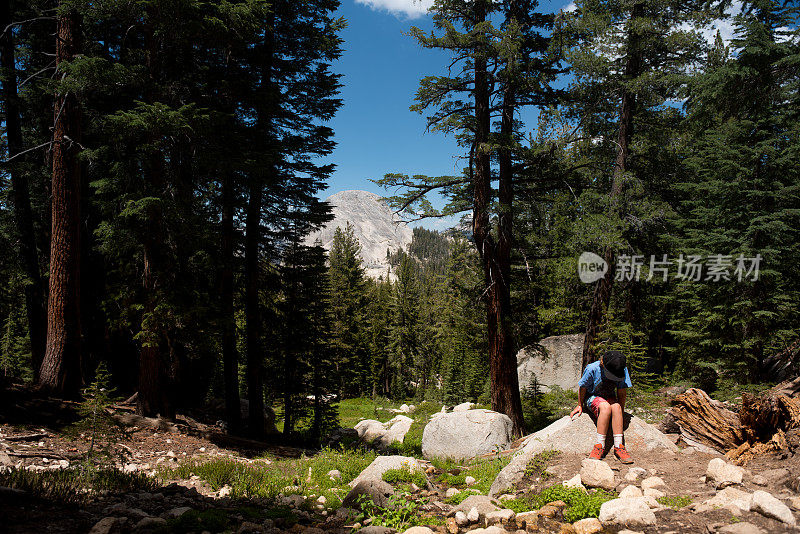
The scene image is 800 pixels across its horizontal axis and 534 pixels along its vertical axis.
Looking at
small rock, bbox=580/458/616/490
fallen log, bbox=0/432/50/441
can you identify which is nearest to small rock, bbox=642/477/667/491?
small rock, bbox=580/458/616/490

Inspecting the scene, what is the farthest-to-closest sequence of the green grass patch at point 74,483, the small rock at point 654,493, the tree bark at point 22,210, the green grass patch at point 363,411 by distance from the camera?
the green grass patch at point 363,411, the tree bark at point 22,210, the small rock at point 654,493, the green grass patch at point 74,483

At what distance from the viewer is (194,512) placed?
12.2 feet

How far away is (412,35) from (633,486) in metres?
8.32

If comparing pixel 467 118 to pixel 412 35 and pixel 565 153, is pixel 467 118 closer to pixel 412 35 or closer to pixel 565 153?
pixel 412 35

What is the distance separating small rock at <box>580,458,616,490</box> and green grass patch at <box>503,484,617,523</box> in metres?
0.11

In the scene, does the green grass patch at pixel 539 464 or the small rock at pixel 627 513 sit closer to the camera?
the small rock at pixel 627 513

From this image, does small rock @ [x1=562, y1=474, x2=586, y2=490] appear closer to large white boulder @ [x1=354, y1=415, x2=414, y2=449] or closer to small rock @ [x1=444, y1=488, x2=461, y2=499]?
small rock @ [x1=444, y1=488, x2=461, y2=499]

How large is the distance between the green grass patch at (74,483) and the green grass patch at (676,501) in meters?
5.76

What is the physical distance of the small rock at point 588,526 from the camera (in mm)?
3613

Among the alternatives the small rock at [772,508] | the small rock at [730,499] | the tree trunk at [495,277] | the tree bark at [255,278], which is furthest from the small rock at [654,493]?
the tree bark at [255,278]

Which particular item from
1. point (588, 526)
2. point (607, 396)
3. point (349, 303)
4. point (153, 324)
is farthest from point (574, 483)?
point (349, 303)

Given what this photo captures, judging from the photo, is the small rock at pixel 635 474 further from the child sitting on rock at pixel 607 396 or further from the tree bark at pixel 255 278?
the tree bark at pixel 255 278

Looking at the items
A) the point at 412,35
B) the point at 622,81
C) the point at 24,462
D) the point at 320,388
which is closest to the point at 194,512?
the point at 24,462

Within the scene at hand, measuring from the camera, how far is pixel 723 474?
3.96 m
